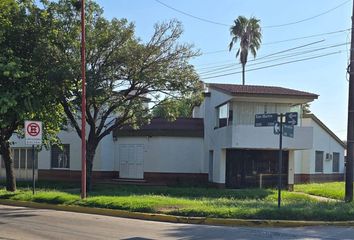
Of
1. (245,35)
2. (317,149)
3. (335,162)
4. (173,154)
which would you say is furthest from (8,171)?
(245,35)

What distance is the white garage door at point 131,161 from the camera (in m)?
31.3

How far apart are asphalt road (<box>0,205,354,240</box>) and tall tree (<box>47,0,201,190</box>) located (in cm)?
696

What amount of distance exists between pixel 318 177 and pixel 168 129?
11.5m

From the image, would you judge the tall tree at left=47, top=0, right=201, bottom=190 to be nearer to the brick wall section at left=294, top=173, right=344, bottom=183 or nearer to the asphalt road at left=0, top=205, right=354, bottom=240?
the asphalt road at left=0, top=205, right=354, bottom=240

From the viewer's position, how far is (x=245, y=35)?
5184cm

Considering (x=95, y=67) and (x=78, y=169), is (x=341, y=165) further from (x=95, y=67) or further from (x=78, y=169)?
(x=95, y=67)

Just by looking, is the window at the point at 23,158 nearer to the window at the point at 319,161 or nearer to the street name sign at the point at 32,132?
the street name sign at the point at 32,132

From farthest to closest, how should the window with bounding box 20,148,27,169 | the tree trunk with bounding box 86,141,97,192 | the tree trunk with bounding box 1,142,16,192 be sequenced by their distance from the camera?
the window with bounding box 20,148,27,169
the tree trunk with bounding box 86,141,97,192
the tree trunk with bounding box 1,142,16,192

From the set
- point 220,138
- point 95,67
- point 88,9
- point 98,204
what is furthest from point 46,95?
point 220,138

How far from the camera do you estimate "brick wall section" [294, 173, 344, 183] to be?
111 ft

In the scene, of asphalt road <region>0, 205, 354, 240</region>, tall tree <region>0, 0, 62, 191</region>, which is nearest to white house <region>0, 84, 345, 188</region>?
tall tree <region>0, 0, 62, 191</region>

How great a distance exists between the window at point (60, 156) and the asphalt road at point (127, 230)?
18.6 metres

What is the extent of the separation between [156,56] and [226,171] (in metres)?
8.59

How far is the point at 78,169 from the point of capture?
1297 inches
